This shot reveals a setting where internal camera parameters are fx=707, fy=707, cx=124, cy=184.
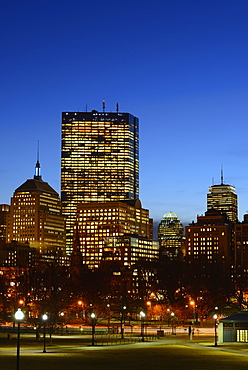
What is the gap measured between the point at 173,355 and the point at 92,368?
1669 centimetres

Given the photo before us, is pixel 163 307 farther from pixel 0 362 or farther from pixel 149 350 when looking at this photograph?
pixel 0 362

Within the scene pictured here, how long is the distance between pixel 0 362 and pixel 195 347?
3097cm

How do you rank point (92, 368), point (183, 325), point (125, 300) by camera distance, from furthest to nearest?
point (125, 300)
point (183, 325)
point (92, 368)

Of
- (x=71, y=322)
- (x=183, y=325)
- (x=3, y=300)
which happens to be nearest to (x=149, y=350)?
(x=183, y=325)

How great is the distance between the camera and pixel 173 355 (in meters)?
79.8

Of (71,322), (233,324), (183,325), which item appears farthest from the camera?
(71,322)

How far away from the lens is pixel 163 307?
188 metres

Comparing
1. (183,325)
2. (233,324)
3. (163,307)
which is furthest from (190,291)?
(233,324)

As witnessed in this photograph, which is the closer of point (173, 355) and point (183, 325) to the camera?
point (173, 355)

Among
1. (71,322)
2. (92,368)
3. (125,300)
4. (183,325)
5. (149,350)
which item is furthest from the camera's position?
(125,300)

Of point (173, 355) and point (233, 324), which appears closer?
point (173, 355)

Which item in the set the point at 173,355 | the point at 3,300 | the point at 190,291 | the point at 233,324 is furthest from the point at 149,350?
the point at 190,291

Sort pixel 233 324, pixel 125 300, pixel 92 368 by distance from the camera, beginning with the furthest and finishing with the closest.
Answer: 1. pixel 125 300
2. pixel 233 324
3. pixel 92 368

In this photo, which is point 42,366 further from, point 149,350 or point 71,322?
point 71,322
